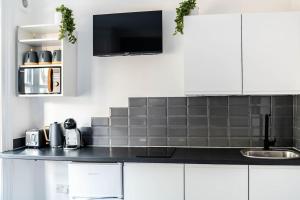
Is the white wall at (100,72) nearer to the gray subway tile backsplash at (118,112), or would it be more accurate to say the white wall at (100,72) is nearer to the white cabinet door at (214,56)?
the gray subway tile backsplash at (118,112)

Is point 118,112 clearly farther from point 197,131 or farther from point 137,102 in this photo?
point 197,131

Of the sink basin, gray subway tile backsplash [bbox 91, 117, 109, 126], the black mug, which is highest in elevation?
the black mug

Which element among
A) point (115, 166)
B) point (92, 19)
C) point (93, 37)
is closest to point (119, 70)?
point (93, 37)

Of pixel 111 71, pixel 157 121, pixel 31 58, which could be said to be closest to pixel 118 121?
pixel 157 121

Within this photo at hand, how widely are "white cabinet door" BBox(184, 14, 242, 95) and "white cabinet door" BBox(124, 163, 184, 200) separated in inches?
26.0

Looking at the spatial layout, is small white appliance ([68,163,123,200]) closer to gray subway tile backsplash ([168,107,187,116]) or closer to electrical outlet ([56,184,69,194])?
electrical outlet ([56,184,69,194])

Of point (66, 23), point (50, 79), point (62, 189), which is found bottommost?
point (62, 189)

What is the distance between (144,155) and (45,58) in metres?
1.32

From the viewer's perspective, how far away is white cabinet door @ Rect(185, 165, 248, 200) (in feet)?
6.55

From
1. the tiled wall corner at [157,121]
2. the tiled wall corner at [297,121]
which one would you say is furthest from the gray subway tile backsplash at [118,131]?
the tiled wall corner at [297,121]

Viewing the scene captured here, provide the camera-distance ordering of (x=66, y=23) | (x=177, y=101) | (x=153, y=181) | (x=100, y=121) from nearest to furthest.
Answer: (x=153, y=181)
(x=66, y=23)
(x=177, y=101)
(x=100, y=121)

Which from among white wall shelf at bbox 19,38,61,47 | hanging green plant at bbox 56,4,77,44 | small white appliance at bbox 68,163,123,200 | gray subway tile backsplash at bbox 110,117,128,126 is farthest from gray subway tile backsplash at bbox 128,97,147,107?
white wall shelf at bbox 19,38,61,47

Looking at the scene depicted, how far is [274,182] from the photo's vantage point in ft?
6.45

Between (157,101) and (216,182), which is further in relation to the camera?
(157,101)
